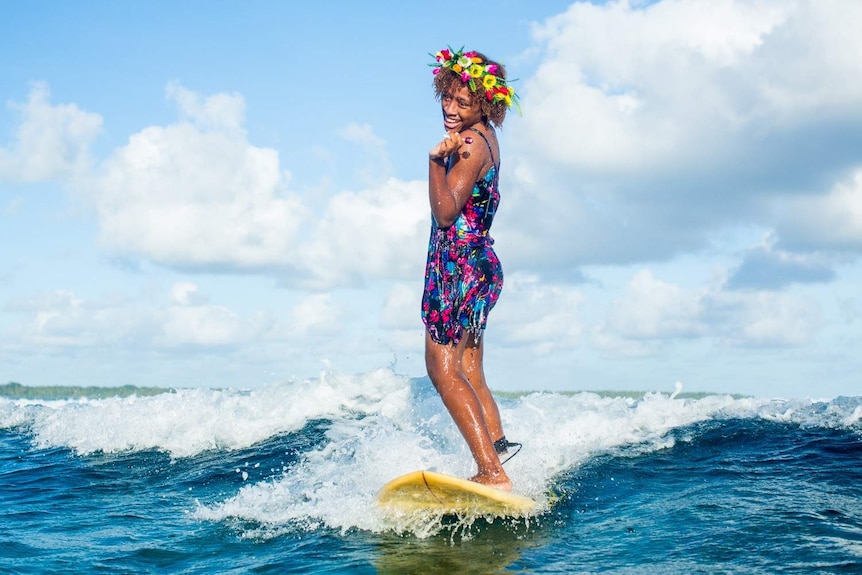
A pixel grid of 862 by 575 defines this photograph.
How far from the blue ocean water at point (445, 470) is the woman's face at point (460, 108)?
230cm

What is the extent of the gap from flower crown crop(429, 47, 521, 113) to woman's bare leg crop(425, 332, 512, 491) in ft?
5.30

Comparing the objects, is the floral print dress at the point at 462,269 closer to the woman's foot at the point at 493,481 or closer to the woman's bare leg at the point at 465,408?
the woman's bare leg at the point at 465,408

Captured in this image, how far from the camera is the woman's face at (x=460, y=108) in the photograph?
4648 mm

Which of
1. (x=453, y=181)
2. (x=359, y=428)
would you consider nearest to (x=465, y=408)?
(x=453, y=181)

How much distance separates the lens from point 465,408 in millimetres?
4535

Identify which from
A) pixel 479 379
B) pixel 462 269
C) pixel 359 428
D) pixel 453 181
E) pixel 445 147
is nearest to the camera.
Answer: pixel 445 147

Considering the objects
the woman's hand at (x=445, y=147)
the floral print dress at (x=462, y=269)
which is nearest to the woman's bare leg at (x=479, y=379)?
the floral print dress at (x=462, y=269)

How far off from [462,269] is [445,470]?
1.49 meters

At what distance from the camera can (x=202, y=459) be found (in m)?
7.83

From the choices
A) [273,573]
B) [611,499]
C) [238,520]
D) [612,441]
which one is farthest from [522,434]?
[273,573]

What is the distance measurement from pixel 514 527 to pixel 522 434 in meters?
2.49

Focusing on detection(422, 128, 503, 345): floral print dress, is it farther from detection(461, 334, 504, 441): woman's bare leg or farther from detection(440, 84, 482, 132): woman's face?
detection(461, 334, 504, 441): woman's bare leg

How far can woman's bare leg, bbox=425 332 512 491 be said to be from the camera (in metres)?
4.48

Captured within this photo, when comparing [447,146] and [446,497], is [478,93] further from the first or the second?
→ [446,497]
